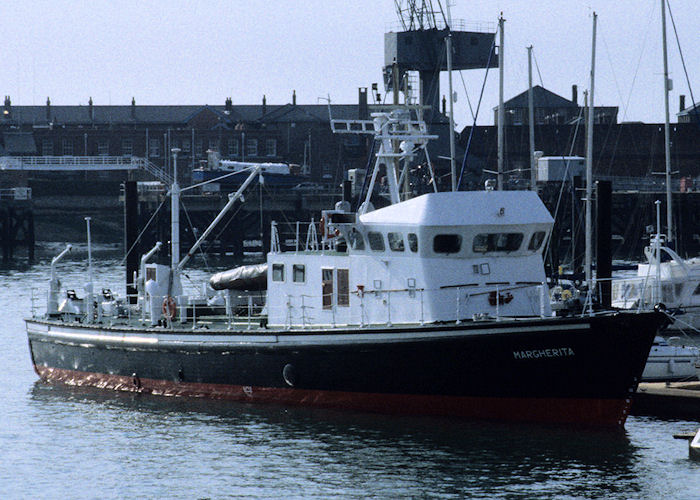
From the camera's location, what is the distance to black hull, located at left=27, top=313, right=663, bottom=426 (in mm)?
26766

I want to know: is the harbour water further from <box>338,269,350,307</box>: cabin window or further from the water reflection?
<box>338,269,350,307</box>: cabin window

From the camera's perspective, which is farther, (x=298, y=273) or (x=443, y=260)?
(x=298, y=273)

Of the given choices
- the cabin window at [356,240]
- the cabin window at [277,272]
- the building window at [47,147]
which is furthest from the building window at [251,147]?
the cabin window at [356,240]

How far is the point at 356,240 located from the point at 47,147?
86949 mm

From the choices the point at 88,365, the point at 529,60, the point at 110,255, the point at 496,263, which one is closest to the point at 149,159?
the point at 110,255

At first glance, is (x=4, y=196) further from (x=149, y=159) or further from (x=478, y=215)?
(x=478, y=215)

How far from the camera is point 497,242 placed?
93.9 feet

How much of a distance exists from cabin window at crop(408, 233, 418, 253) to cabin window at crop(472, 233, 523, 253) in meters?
1.30

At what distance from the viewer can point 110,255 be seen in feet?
280

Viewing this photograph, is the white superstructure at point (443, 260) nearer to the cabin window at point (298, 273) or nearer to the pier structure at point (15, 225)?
the cabin window at point (298, 273)

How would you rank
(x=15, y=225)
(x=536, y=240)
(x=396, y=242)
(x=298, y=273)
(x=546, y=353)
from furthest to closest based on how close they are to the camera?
(x=15, y=225) < (x=298, y=273) < (x=536, y=240) < (x=396, y=242) < (x=546, y=353)

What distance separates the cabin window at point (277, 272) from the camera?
31297mm

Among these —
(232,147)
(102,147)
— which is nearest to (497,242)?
(232,147)

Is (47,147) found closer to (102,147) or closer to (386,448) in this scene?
(102,147)
